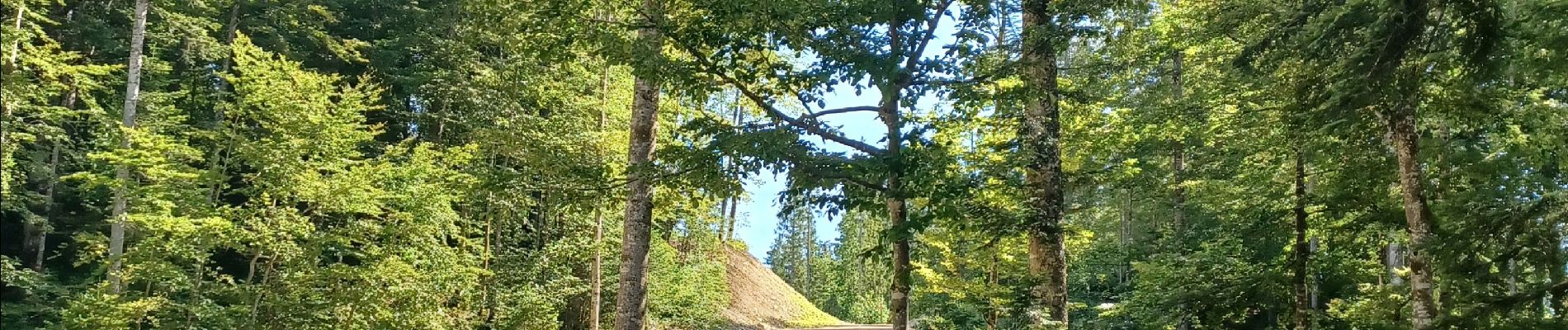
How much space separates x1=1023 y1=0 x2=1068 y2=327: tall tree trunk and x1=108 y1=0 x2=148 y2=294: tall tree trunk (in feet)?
37.0

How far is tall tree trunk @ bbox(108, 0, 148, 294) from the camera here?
10.7m

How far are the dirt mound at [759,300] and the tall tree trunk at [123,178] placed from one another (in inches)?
533

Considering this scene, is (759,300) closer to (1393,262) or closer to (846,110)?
(1393,262)

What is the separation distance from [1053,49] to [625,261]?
4696 mm

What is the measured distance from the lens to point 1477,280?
6461mm

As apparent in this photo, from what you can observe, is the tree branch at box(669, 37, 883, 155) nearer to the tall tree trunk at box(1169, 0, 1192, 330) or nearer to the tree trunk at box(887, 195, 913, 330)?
the tree trunk at box(887, 195, 913, 330)

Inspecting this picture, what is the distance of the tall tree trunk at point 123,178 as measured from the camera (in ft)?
35.0

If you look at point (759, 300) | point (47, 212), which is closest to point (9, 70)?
point (47, 212)

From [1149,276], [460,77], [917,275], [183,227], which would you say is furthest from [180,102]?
[1149,276]

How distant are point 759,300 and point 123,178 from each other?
18.5 m

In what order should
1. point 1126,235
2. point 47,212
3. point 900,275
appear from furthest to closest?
point 1126,235, point 47,212, point 900,275

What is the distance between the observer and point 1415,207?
7.18m

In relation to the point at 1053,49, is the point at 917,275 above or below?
below

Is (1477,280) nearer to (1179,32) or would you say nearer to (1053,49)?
(1053,49)
